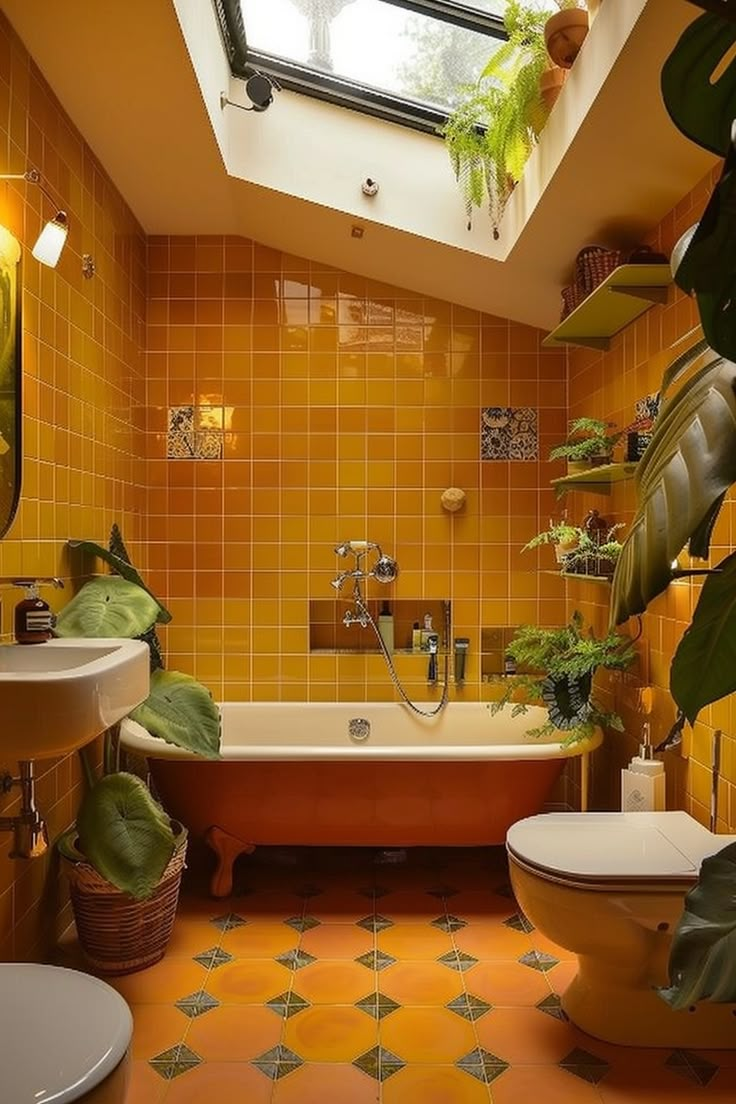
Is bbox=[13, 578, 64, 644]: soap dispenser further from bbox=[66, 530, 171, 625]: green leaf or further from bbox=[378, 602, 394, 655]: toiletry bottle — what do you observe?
bbox=[378, 602, 394, 655]: toiletry bottle

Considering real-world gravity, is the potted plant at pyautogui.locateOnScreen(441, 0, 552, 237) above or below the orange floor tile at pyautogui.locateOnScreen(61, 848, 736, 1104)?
above

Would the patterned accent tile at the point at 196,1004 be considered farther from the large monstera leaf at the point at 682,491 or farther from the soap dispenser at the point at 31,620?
the large monstera leaf at the point at 682,491

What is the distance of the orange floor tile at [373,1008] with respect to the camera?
6.97 feet

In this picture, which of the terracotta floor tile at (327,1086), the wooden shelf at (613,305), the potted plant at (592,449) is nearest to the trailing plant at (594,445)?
the potted plant at (592,449)

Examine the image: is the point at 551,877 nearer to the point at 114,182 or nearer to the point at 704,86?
the point at 704,86

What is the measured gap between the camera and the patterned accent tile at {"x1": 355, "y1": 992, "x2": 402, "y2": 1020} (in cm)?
246

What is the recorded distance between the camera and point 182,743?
261 centimetres

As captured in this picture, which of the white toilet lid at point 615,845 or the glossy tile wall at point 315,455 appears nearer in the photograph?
the white toilet lid at point 615,845

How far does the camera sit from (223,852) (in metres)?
3.22

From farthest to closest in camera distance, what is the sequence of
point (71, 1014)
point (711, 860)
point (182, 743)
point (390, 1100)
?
point (182, 743)
point (390, 1100)
point (71, 1014)
point (711, 860)

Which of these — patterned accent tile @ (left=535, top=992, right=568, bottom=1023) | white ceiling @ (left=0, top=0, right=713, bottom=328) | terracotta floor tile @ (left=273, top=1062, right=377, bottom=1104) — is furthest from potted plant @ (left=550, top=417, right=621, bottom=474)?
terracotta floor tile @ (left=273, top=1062, right=377, bottom=1104)

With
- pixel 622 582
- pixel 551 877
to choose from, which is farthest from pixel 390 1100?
Result: pixel 622 582

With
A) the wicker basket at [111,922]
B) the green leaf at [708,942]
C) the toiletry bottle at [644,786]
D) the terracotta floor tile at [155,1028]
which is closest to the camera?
the green leaf at [708,942]

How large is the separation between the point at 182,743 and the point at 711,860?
1.99 m
